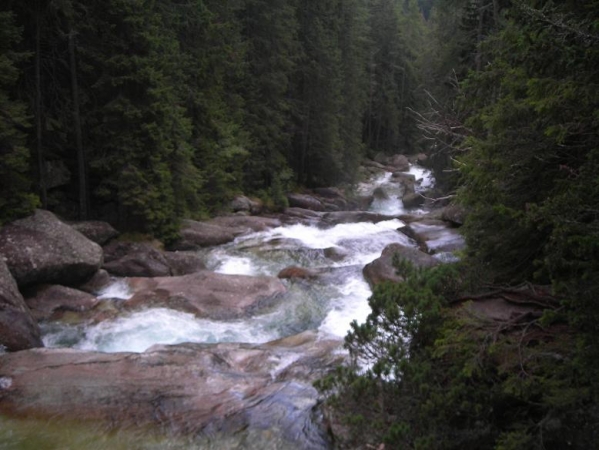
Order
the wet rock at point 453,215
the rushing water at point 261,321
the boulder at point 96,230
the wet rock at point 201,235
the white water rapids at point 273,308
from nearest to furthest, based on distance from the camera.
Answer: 1. the rushing water at point 261,321
2. the white water rapids at point 273,308
3. the boulder at point 96,230
4. the wet rock at point 201,235
5. the wet rock at point 453,215

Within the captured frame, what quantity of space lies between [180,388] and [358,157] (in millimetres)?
30468

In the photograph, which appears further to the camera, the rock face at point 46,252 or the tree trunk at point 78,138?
the tree trunk at point 78,138

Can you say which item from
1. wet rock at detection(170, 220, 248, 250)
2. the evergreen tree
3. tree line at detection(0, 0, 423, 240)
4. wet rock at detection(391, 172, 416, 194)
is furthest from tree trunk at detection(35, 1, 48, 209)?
wet rock at detection(391, 172, 416, 194)

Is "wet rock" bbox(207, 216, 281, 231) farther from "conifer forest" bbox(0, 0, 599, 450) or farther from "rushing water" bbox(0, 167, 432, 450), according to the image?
"conifer forest" bbox(0, 0, 599, 450)

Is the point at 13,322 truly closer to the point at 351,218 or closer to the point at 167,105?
the point at 167,105

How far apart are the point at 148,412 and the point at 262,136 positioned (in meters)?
20.9

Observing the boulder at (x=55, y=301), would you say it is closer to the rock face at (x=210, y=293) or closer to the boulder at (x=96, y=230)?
the rock face at (x=210, y=293)

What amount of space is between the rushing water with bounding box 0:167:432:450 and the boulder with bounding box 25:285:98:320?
1.40 ft

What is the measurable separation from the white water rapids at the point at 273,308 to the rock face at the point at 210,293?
0.87ft

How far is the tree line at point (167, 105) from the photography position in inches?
533

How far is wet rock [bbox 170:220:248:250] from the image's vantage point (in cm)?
1682

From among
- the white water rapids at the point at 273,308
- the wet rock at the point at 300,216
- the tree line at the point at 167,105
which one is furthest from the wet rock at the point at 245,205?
the white water rapids at the point at 273,308

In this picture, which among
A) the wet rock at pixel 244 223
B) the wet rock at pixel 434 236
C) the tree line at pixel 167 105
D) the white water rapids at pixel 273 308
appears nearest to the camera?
the white water rapids at pixel 273 308

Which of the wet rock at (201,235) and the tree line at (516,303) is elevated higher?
the tree line at (516,303)
